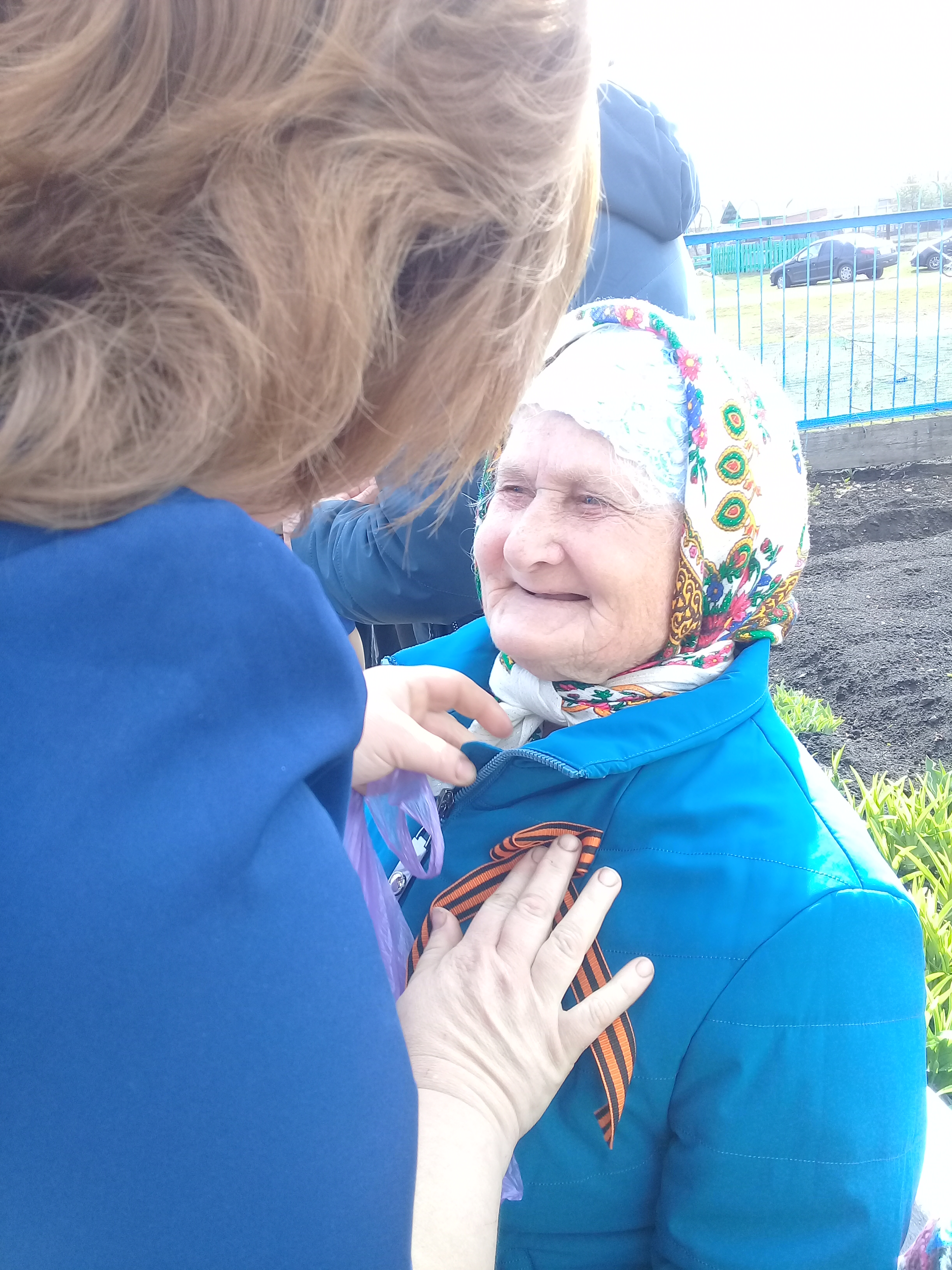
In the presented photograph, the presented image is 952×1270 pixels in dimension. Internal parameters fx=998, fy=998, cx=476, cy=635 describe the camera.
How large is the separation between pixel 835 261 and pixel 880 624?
4.56 m

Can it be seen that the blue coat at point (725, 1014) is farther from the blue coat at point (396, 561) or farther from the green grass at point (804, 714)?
the green grass at point (804, 714)

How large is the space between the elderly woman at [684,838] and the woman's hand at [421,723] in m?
0.08

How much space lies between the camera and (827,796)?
1.74m

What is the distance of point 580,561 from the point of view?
181 cm

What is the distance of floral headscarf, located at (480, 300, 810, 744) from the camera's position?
5.79 ft

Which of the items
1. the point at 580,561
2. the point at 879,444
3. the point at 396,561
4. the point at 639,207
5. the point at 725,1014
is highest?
the point at 639,207

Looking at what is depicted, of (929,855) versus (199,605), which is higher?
(199,605)

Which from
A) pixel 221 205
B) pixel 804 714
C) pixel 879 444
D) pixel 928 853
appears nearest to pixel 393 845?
pixel 221 205

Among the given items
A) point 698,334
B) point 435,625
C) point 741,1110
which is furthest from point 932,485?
point 741,1110

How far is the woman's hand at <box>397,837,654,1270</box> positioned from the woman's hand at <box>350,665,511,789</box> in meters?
0.23

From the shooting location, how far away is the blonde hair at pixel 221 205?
2.43 ft

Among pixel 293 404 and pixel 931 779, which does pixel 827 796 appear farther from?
pixel 931 779

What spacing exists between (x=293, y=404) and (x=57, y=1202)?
2.08 ft

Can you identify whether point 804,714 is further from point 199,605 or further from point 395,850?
point 199,605
